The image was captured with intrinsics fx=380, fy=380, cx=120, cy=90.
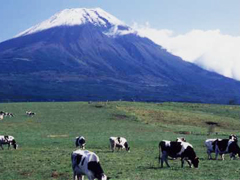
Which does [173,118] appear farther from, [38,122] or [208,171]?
[208,171]

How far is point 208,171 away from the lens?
2498cm

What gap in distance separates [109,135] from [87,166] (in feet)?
119

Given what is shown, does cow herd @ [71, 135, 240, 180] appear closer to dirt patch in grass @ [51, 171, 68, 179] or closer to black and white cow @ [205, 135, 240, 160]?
black and white cow @ [205, 135, 240, 160]

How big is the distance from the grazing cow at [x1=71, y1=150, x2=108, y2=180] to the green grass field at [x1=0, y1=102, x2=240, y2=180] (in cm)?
293

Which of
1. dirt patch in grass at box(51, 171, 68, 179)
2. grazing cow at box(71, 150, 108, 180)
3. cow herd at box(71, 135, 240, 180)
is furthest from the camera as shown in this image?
dirt patch in grass at box(51, 171, 68, 179)

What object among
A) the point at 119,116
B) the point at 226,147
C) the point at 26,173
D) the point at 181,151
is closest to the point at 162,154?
the point at 181,151

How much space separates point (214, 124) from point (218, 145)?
47057 millimetres

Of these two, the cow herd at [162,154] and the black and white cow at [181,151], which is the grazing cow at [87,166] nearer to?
the cow herd at [162,154]

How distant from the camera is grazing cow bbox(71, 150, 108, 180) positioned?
19.0 meters

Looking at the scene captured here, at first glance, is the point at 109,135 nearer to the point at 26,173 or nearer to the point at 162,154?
the point at 162,154

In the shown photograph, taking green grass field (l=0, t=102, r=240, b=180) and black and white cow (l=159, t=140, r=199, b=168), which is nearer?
green grass field (l=0, t=102, r=240, b=180)

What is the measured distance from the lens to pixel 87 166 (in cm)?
1962

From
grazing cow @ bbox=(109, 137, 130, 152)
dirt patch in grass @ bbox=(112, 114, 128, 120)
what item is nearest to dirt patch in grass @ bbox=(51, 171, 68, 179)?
grazing cow @ bbox=(109, 137, 130, 152)

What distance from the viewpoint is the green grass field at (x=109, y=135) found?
82.7ft
